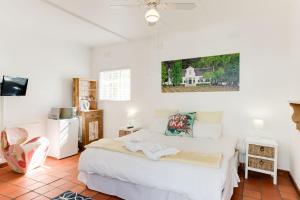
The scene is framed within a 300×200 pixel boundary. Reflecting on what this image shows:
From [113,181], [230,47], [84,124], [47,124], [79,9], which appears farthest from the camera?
[84,124]

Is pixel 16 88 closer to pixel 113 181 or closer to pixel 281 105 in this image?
pixel 113 181

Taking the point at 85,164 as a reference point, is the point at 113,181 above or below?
below

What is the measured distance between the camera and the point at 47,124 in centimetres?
423

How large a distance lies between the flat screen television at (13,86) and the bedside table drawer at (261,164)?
168 inches

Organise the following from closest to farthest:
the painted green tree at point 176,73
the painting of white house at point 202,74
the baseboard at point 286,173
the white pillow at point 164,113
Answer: the baseboard at point 286,173, the painting of white house at point 202,74, the white pillow at point 164,113, the painted green tree at point 176,73

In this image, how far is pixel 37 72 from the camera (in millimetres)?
4055

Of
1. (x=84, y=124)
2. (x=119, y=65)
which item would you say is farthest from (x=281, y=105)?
(x=84, y=124)

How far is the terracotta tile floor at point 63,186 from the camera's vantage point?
2561mm

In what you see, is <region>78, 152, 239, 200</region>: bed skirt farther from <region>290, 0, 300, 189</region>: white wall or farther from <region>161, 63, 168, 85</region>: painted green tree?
<region>161, 63, 168, 85</region>: painted green tree

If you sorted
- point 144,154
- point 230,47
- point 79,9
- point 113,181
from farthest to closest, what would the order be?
point 230,47, point 79,9, point 113,181, point 144,154

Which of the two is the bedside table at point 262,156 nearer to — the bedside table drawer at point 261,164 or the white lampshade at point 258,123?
the bedside table drawer at point 261,164

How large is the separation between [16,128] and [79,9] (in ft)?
7.99

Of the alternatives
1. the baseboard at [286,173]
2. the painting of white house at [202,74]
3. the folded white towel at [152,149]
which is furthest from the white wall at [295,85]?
the folded white towel at [152,149]

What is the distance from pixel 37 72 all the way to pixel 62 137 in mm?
1487
